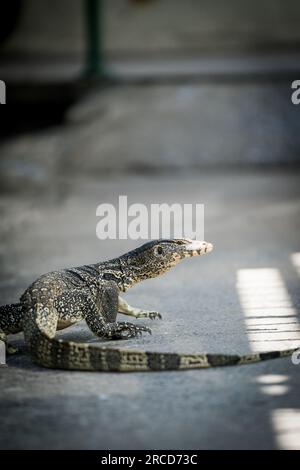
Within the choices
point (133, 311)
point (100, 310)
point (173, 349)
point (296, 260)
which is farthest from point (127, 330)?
point (296, 260)

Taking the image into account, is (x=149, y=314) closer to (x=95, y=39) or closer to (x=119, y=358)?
(x=119, y=358)

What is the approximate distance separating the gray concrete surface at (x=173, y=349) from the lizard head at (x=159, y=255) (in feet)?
1.24

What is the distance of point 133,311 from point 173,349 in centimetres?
68

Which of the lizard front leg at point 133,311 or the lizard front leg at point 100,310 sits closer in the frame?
the lizard front leg at point 100,310

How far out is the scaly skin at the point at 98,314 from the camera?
16.7ft

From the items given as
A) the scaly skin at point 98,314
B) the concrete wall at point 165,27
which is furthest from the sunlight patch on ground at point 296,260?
the concrete wall at point 165,27

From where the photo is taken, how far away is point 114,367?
5133mm

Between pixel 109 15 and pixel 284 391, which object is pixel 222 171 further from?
pixel 284 391

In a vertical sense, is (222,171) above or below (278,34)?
below

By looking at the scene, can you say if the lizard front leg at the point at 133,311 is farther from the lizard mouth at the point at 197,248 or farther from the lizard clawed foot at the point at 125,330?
the lizard mouth at the point at 197,248

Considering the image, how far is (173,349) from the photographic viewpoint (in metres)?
5.56
